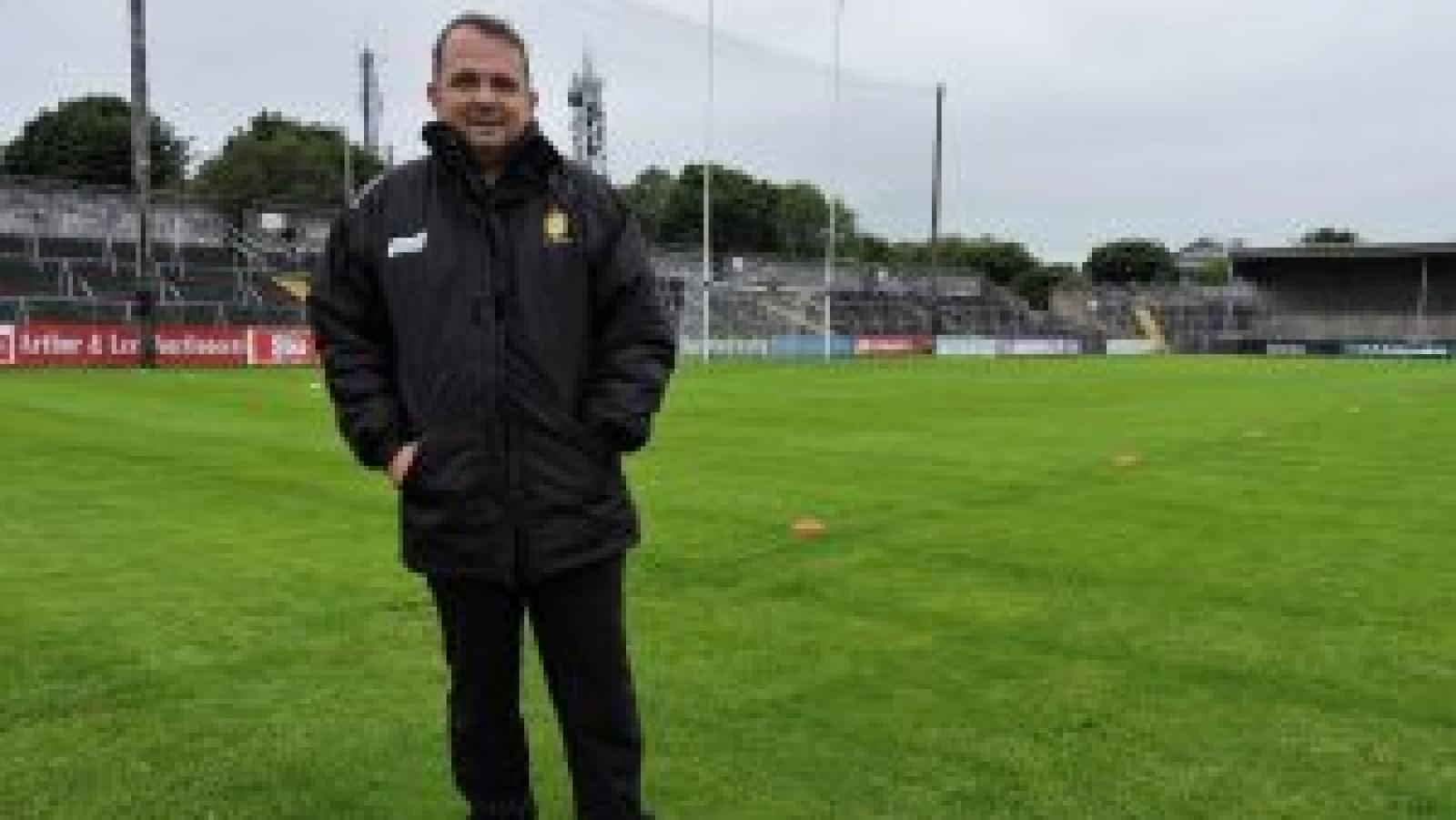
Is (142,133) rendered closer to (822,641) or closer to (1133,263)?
(822,641)

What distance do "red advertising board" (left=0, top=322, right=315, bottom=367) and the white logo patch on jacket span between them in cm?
3504

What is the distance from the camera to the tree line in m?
90.3

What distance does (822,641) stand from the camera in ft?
24.2

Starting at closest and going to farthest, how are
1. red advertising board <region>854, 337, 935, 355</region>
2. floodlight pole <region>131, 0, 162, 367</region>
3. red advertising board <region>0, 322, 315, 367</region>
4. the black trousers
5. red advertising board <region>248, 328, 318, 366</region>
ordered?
the black trousers, red advertising board <region>0, 322, 315, 367</region>, floodlight pole <region>131, 0, 162, 367</region>, red advertising board <region>248, 328, 318, 366</region>, red advertising board <region>854, 337, 935, 355</region>

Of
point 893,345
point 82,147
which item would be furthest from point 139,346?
point 82,147

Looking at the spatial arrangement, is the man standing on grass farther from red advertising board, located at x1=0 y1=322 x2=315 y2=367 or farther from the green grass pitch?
red advertising board, located at x1=0 y1=322 x2=315 y2=367

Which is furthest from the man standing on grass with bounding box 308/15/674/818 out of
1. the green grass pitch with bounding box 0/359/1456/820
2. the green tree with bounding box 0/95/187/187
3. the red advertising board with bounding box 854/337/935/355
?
the green tree with bounding box 0/95/187/187

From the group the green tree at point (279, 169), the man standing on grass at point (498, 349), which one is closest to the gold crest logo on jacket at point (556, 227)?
the man standing on grass at point (498, 349)

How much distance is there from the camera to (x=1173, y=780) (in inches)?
208

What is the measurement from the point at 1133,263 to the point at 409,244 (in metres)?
159

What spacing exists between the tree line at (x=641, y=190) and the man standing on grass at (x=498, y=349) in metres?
63.0

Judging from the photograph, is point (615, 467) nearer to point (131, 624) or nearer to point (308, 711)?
point (308, 711)

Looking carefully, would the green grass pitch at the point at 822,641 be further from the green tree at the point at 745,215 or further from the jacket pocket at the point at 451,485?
the green tree at the point at 745,215

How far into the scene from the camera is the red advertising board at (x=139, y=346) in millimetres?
36469
